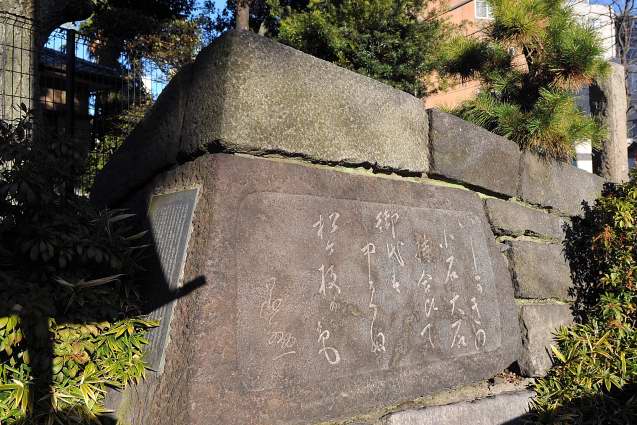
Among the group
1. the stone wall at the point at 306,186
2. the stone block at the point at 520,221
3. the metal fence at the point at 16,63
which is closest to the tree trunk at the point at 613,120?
the stone block at the point at 520,221

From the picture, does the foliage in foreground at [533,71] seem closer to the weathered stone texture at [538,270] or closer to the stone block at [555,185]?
the stone block at [555,185]

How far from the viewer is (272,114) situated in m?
2.33

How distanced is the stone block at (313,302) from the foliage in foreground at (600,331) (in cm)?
40

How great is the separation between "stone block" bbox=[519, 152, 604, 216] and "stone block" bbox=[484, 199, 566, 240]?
10cm

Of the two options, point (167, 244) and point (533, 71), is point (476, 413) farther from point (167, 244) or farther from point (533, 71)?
point (533, 71)

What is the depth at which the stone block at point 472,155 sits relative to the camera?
314cm

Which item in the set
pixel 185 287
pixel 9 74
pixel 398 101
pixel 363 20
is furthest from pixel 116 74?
pixel 185 287

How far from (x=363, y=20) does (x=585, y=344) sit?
673 cm

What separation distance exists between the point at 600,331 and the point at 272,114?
2.49 m

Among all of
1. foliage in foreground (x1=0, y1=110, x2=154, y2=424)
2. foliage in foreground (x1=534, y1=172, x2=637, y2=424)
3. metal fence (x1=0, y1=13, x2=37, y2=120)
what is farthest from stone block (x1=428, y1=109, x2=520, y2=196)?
metal fence (x1=0, y1=13, x2=37, y2=120)

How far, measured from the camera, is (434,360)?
264 centimetres

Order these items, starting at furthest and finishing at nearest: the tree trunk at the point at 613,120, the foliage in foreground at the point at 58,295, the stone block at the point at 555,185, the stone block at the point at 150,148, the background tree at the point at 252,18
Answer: the background tree at the point at 252,18, the tree trunk at the point at 613,120, the stone block at the point at 555,185, the stone block at the point at 150,148, the foliage in foreground at the point at 58,295

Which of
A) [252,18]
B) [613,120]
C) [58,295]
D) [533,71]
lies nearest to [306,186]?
[58,295]

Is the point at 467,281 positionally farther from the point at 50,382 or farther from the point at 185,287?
the point at 50,382
